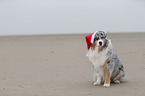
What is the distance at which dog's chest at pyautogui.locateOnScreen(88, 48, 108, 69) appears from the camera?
676cm

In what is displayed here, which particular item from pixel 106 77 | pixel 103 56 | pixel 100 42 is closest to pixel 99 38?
pixel 100 42

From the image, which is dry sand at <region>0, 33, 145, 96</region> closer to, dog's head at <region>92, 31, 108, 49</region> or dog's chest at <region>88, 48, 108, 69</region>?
dog's chest at <region>88, 48, 108, 69</region>

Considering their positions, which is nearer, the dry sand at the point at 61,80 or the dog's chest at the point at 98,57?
the dry sand at the point at 61,80

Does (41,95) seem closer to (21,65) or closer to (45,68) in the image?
(45,68)

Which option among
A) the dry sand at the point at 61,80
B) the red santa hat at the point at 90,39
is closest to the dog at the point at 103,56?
the red santa hat at the point at 90,39

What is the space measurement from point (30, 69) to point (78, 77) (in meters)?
2.09

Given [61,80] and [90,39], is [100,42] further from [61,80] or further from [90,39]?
[61,80]

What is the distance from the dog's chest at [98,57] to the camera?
22.2 feet

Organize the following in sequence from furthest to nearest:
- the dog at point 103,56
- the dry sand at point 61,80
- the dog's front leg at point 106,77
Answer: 1. the dog's front leg at point 106,77
2. the dog at point 103,56
3. the dry sand at point 61,80

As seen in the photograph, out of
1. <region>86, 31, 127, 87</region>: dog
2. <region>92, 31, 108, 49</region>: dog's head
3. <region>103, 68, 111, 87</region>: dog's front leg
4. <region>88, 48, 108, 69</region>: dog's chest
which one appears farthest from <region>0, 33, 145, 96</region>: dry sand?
<region>92, 31, 108, 49</region>: dog's head

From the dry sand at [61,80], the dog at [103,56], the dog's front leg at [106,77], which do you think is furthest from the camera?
the dog's front leg at [106,77]

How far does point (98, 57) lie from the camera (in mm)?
6789

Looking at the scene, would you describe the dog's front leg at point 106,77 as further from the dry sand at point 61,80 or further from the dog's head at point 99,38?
the dog's head at point 99,38

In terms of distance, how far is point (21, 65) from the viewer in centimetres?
1085
